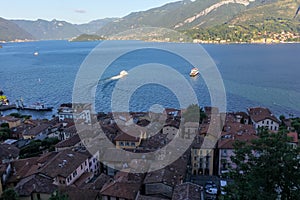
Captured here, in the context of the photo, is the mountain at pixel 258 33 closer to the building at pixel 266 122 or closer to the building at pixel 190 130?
the building at pixel 266 122

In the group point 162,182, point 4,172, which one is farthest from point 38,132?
point 162,182

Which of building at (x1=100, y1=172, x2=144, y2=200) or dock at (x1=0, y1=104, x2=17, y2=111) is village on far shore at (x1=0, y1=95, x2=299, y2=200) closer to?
building at (x1=100, y1=172, x2=144, y2=200)

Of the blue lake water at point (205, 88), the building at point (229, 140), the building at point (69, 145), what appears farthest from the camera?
the blue lake water at point (205, 88)

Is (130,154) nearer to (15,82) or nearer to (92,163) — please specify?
(92,163)

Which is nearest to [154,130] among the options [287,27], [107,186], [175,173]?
[175,173]

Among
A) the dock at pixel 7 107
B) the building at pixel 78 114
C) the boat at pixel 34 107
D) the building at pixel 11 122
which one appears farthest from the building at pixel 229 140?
the dock at pixel 7 107

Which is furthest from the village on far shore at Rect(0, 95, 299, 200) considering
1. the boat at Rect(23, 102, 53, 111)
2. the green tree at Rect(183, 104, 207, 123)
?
the boat at Rect(23, 102, 53, 111)

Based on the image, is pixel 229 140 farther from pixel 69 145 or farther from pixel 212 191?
pixel 69 145
